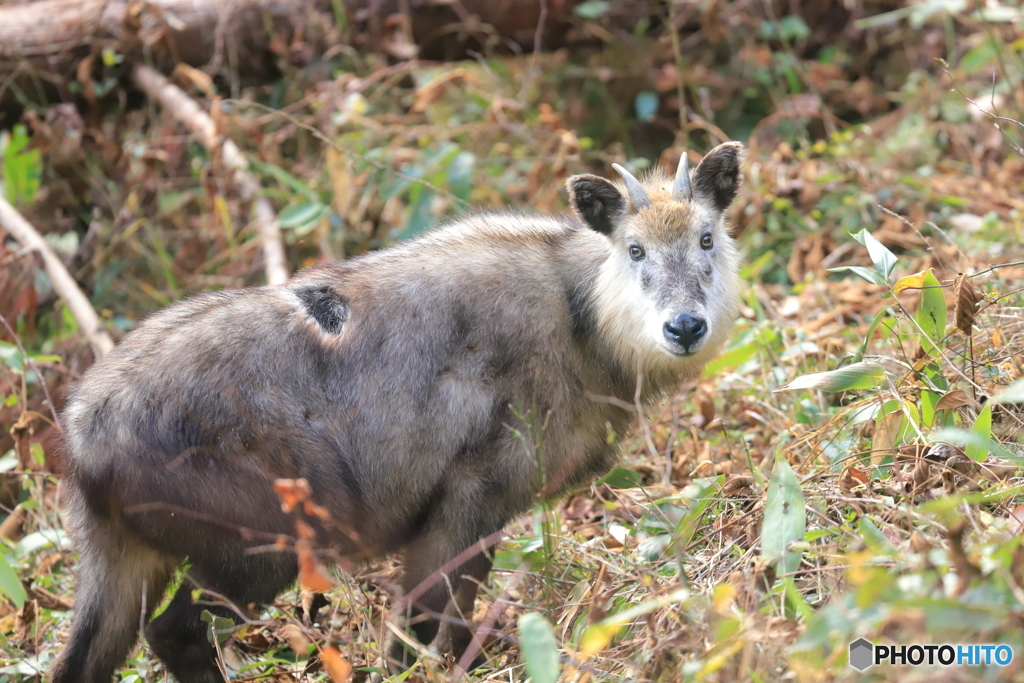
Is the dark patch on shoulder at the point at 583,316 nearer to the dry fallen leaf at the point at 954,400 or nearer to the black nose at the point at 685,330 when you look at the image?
the black nose at the point at 685,330

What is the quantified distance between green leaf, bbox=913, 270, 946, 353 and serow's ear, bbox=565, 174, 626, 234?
59.4 inches

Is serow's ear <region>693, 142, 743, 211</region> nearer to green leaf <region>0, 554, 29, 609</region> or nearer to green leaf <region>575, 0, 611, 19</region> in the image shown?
green leaf <region>0, 554, 29, 609</region>

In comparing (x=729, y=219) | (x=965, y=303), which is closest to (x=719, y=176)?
(x=965, y=303)

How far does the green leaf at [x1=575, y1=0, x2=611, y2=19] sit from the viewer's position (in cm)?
860

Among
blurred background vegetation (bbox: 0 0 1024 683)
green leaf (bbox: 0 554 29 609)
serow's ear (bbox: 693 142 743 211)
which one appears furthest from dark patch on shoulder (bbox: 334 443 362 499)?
serow's ear (bbox: 693 142 743 211)

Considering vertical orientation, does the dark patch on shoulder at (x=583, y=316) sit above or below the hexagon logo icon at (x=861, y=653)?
above

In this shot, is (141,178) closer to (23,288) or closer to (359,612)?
(23,288)

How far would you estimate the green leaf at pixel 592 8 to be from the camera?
28.2 feet

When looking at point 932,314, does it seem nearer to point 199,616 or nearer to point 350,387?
point 350,387

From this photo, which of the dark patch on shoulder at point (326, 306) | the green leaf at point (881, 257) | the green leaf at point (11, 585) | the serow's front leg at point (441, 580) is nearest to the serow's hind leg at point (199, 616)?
the serow's front leg at point (441, 580)

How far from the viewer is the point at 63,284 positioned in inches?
261

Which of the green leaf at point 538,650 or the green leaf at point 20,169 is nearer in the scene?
the green leaf at point 538,650

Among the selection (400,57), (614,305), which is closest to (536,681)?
(614,305)

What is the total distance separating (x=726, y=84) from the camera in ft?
29.6
